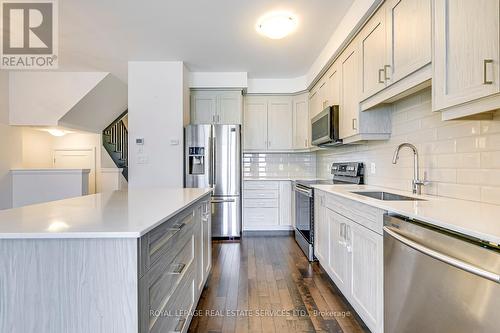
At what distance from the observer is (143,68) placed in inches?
158

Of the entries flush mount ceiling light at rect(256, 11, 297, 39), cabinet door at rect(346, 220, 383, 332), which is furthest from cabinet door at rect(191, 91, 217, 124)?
cabinet door at rect(346, 220, 383, 332)

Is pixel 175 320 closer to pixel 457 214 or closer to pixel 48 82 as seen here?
pixel 457 214

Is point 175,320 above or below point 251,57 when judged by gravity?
below

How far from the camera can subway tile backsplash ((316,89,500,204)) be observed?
4.78ft

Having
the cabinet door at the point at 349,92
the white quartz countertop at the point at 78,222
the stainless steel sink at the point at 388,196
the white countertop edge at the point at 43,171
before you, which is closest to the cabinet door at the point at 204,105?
the cabinet door at the point at 349,92

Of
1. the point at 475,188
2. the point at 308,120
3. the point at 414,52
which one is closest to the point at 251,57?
the point at 308,120

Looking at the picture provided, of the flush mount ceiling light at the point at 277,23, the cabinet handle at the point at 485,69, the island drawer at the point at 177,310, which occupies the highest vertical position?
the flush mount ceiling light at the point at 277,23

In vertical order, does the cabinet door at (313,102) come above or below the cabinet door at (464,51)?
above

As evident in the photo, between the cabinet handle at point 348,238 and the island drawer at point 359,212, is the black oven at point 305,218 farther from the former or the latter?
the cabinet handle at point 348,238

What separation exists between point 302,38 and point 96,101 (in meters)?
3.87

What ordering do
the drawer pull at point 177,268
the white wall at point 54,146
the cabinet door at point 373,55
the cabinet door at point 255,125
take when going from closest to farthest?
1. the drawer pull at point 177,268
2. the cabinet door at point 373,55
3. the cabinet door at point 255,125
4. the white wall at point 54,146

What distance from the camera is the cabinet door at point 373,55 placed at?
206cm

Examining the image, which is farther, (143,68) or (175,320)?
(143,68)

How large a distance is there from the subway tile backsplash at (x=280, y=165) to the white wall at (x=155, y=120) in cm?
143
